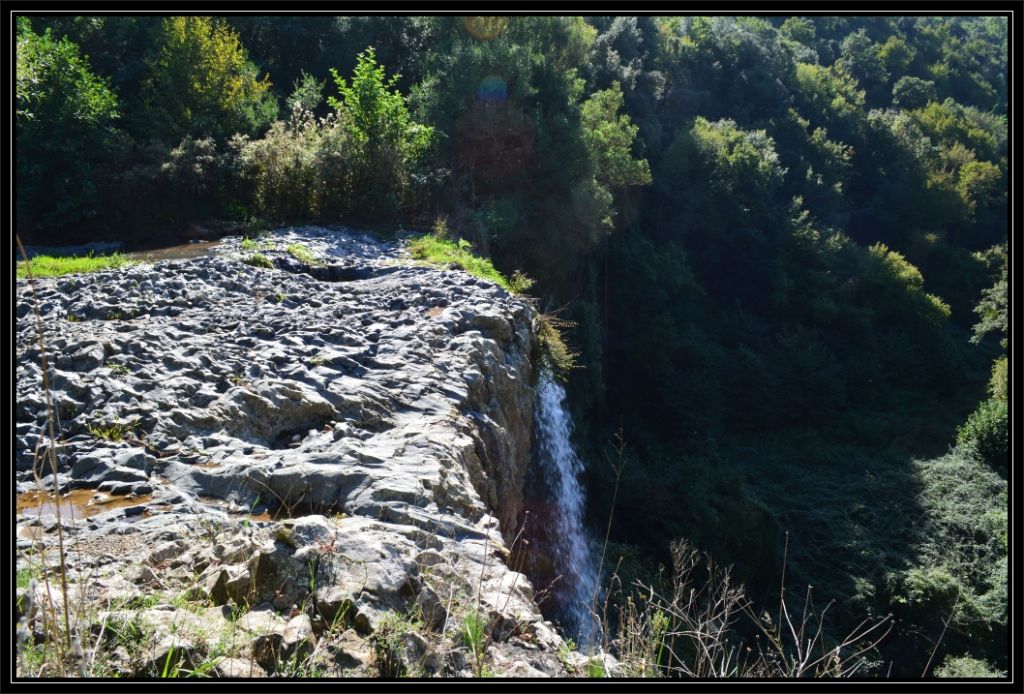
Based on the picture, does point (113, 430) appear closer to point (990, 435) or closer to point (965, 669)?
point (965, 669)

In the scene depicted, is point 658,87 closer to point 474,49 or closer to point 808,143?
point 808,143

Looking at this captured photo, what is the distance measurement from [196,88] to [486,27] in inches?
283

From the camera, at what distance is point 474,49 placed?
17.0 meters

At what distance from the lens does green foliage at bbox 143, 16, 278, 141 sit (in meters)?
16.5

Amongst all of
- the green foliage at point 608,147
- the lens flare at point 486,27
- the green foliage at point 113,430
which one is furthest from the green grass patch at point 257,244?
the lens flare at point 486,27

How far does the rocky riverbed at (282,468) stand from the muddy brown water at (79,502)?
19mm

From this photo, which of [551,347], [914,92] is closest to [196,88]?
[551,347]

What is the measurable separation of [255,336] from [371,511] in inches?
146

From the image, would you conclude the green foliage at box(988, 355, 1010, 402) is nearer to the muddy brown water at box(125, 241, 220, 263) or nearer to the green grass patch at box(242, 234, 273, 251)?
the green grass patch at box(242, 234, 273, 251)

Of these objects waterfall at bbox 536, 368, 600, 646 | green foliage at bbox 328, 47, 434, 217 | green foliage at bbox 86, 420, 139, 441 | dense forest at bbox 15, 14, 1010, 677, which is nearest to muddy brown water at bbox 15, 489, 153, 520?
green foliage at bbox 86, 420, 139, 441

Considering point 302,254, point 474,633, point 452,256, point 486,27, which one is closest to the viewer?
point 474,633

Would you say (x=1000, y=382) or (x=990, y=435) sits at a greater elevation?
(x=1000, y=382)

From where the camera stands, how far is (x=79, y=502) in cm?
463

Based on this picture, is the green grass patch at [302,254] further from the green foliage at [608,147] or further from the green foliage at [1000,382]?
the green foliage at [1000,382]
